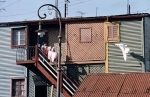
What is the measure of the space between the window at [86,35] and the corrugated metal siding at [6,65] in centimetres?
493

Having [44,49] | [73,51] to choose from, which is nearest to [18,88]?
[44,49]

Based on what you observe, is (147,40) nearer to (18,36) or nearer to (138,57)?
(138,57)

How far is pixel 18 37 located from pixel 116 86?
9656 millimetres

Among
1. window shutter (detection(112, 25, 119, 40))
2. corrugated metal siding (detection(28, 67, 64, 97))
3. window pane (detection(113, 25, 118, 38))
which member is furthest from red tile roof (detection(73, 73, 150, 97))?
corrugated metal siding (detection(28, 67, 64, 97))

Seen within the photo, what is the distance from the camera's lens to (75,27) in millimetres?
28328

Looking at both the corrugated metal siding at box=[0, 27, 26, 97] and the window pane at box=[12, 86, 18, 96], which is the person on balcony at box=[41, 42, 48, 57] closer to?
the corrugated metal siding at box=[0, 27, 26, 97]

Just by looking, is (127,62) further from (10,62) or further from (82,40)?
(10,62)

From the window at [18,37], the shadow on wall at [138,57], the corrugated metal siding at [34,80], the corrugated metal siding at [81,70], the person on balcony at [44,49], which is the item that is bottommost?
the corrugated metal siding at [34,80]

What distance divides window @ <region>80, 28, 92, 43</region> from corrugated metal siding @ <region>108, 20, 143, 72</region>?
→ 5.39ft

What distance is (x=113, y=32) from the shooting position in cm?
2725

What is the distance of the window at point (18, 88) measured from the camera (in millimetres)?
28984

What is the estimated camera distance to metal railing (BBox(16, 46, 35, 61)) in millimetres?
28906

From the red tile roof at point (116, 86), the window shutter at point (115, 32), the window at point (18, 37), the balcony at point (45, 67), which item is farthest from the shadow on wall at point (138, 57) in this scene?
the window at point (18, 37)

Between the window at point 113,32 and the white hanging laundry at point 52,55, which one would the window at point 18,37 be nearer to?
the white hanging laundry at point 52,55
